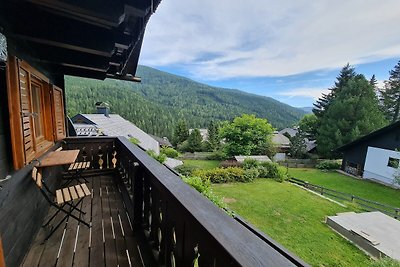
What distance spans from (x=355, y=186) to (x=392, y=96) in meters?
21.0

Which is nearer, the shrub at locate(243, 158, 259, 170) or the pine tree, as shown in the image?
the shrub at locate(243, 158, 259, 170)

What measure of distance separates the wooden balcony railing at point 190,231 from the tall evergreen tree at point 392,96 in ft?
111

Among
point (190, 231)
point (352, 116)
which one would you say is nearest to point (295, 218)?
point (190, 231)

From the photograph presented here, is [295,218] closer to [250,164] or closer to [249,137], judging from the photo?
[250,164]

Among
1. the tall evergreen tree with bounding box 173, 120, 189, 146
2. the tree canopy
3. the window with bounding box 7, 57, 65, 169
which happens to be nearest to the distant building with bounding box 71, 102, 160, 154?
the window with bounding box 7, 57, 65, 169

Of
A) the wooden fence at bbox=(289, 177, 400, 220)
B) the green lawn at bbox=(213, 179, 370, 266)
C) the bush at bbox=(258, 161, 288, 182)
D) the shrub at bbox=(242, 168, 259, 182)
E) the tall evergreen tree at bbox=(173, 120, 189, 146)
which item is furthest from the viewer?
the tall evergreen tree at bbox=(173, 120, 189, 146)

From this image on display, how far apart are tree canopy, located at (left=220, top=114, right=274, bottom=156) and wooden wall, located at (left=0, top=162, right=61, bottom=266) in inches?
837

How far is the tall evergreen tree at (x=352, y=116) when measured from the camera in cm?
2006

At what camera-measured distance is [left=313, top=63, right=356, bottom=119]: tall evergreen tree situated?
23438 millimetres

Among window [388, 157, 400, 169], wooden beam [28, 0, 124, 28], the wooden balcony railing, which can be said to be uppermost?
wooden beam [28, 0, 124, 28]

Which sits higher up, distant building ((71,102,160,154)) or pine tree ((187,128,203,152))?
distant building ((71,102,160,154))

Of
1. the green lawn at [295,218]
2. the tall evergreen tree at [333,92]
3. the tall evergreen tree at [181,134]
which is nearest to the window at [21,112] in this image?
the green lawn at [295,218]

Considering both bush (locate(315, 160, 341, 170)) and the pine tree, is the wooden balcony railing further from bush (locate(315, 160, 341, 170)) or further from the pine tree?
the pine tree

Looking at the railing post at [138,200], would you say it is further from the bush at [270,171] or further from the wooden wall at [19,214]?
the bush at [270,171]
